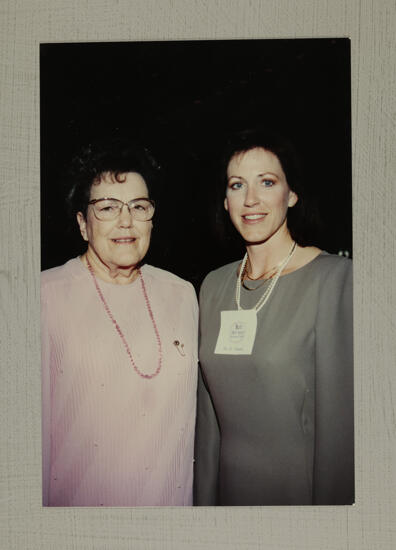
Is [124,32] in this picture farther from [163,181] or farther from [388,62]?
[388,62]

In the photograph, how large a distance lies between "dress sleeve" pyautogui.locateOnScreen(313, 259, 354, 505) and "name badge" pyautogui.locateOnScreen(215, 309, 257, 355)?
18 centimetres

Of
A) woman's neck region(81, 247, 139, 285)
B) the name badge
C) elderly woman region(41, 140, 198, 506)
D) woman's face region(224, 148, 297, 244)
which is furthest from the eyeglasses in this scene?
the name badge

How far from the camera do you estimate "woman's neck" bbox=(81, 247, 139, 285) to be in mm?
1626

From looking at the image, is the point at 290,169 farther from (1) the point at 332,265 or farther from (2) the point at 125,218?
(2) the point at 125,218

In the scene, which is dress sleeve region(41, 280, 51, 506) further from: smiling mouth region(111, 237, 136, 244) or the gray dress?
the gray dress

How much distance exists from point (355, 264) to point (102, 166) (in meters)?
0.77

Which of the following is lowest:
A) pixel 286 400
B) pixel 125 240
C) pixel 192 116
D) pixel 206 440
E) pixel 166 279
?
pixel 206 440

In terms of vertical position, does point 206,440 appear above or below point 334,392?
below

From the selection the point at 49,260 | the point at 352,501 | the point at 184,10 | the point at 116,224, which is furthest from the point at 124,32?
the point at 352,501

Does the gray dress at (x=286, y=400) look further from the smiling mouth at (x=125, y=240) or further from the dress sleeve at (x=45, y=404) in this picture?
the dress sleeve at (x=45, y=404)

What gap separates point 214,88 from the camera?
64.2 inches

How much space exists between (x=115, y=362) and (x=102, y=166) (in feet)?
1.80

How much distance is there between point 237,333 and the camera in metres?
1.60

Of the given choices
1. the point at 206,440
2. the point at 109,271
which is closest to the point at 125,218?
the point at 109,271
